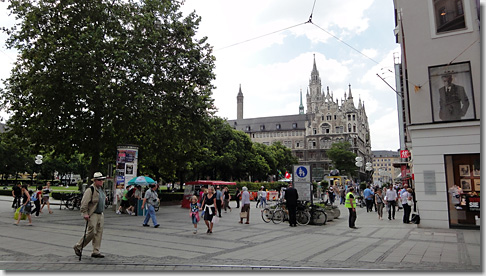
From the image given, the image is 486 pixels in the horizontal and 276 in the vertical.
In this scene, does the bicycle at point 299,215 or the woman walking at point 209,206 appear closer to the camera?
the woman walking at point 209,206

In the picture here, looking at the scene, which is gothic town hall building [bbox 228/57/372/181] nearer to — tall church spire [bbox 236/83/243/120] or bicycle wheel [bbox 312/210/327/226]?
tall church spire [bbox 236/83/243/120]

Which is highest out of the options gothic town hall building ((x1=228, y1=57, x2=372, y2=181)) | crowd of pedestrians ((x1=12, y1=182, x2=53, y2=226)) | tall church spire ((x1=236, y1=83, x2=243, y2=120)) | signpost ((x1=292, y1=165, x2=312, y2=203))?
tall church spire ((x1=236, y1=83, x2=243, y2=120))

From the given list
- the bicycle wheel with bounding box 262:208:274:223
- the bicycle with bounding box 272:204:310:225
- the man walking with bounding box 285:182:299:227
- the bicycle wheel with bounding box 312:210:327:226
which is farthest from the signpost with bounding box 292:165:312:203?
the man walking with bounding box 285:182:299:227

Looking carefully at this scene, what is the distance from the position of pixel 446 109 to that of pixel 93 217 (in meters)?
14.0

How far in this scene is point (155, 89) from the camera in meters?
21.2

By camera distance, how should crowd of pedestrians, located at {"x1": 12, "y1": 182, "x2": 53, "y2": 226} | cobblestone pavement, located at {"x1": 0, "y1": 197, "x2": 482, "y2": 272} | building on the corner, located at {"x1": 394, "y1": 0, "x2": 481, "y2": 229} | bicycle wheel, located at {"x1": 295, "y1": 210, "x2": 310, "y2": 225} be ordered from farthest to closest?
bicycle wheel, located at {"x1": 295, "y1": 210, "x2": 310, "y2": 225} < crowd of pedestrians, located at {"x1": 12, "y1": 182, "x2": 53, "y2": 226} < building on the corner, located at {"x1": 394, "y1": 0, "x2": 481, "y2": 229} < cobblestone pavement, located at {"x1": 0, "y1": 197, "x2": 482, "y2": 272}

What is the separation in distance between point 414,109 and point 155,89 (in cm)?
1412

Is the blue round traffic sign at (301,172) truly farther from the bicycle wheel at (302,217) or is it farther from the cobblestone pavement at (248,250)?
the cobblestone pavement at (248,250)

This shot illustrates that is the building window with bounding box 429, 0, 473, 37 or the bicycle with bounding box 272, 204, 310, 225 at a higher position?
the building window with bounding box 429, 0, 473, 37

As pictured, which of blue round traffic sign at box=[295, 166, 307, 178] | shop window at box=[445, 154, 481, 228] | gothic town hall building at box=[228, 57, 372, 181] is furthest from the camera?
gothic town hall building at box=[228, 57, 372, 181]

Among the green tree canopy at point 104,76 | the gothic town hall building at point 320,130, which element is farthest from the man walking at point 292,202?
the gothic town hall building at point 320,130

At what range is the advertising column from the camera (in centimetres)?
2112

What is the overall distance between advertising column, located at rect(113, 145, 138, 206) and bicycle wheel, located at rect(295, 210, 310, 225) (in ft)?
35.1

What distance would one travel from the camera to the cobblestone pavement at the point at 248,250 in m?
7.32
